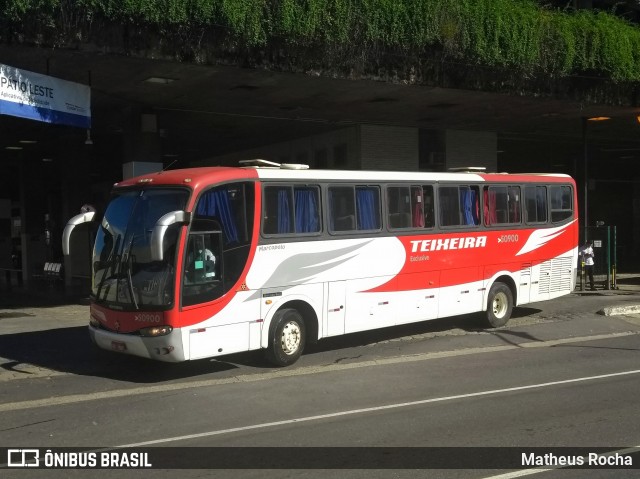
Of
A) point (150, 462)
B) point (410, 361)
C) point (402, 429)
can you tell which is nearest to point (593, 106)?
point (410, 361)

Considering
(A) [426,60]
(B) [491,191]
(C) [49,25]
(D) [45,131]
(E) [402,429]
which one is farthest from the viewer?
(D) [45,131]

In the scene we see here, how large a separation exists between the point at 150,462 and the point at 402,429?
267cm

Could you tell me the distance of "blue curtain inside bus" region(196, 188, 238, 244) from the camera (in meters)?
11.0

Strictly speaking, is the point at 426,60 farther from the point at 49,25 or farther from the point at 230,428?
the point at 230,428

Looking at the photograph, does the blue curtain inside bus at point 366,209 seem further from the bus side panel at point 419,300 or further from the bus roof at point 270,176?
the bus side panel at point 419,300

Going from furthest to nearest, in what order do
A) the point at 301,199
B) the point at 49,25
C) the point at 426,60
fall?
the point at 426,60 → the point at 49,25 → the point at 301,199

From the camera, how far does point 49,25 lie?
13.7m

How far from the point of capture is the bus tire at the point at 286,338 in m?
11.8

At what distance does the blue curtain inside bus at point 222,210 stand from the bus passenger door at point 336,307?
224 centimetres

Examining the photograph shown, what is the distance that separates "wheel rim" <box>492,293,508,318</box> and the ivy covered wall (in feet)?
18.7

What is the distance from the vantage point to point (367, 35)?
55.4 feet

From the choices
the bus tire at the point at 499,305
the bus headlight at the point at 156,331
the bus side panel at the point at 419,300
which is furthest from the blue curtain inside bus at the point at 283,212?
the bus tire at the point at 499,305

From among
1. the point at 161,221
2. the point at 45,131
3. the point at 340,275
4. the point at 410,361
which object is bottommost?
the point at 410,361

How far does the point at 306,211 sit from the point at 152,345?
343cm
